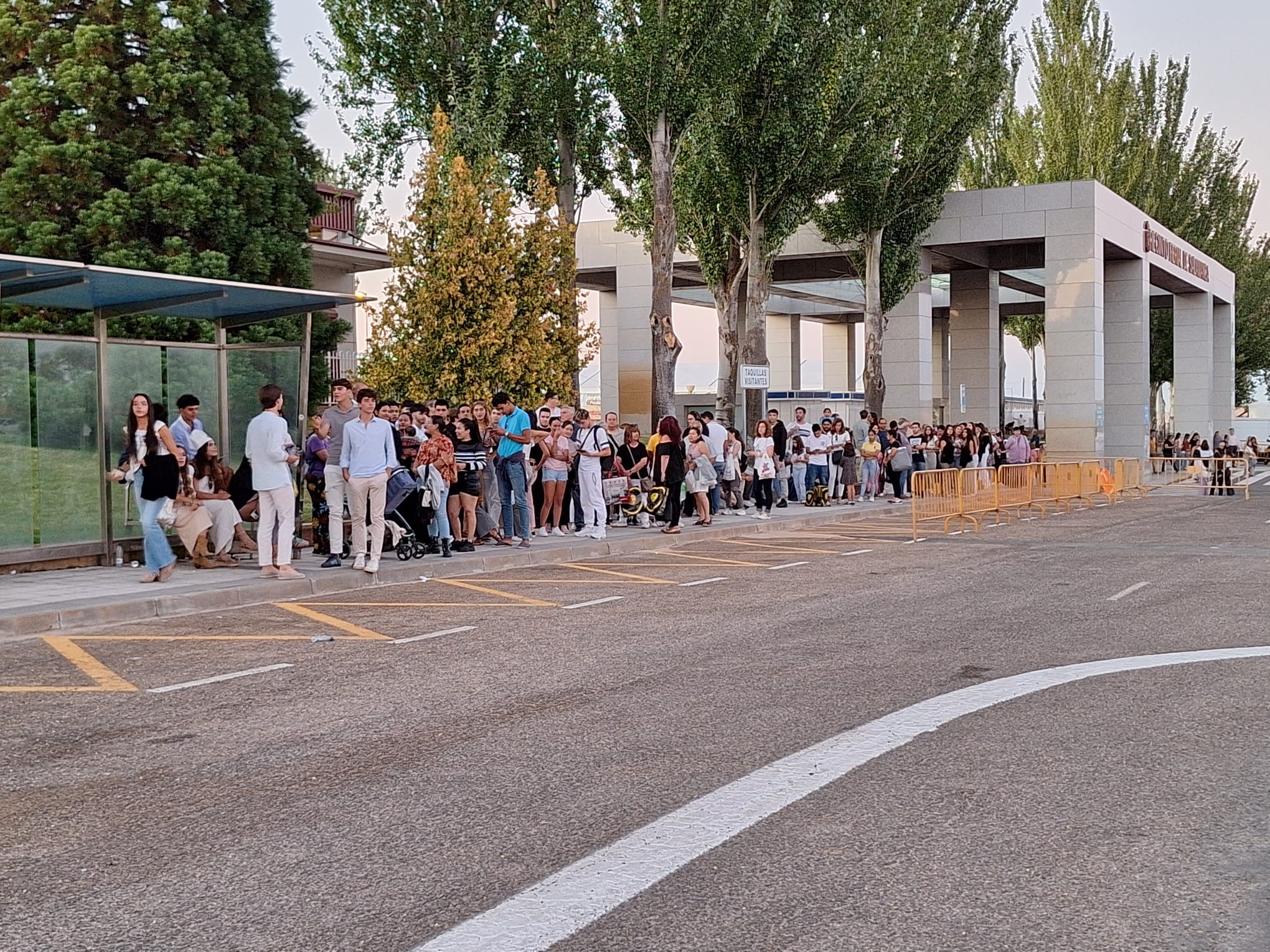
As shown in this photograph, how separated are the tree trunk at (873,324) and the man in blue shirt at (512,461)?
1755 centimetres

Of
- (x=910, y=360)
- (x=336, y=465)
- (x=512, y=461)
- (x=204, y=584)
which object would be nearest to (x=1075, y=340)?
(x=910, y=360)

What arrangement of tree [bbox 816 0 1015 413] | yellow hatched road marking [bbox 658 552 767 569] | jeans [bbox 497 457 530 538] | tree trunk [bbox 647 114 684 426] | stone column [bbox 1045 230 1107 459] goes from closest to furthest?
1. yellow hatched road marking [bbox 658 552 767 569]
2. jeans [bbox 497 457 530 538]
3. tree trunk [bbox 647 114 684 426]
4. tree [bbox 816 0 1015 413]
5. stone column [bbox 1045 230 1107 459]

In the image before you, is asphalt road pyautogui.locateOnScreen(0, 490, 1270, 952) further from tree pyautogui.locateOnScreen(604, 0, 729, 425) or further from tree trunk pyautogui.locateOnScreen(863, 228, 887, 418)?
tree trunk pyautogui.locateOnScreen(863, 228, 887, 418)

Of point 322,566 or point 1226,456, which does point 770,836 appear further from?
point 1226,456

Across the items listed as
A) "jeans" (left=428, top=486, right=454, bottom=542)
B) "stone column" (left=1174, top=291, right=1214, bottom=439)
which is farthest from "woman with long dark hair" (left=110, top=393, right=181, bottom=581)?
"stone column" (left=1174, top=291, right=1214, bottom=439)

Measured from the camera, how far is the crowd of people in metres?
12.9

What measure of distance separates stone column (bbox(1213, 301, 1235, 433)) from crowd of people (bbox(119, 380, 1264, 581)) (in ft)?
118

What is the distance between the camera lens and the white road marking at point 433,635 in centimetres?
955

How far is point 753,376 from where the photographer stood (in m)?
24.5

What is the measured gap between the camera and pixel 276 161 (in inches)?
983

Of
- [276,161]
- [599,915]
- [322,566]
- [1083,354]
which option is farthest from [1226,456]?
[599,915]

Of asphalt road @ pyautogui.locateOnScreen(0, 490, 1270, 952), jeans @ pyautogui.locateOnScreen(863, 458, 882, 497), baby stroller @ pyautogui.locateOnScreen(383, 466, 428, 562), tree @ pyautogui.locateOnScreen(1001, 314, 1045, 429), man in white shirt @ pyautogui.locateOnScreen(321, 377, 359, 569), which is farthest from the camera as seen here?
tree @ pyautogui.locateOnScreen(1001, 314, 1045, 429)

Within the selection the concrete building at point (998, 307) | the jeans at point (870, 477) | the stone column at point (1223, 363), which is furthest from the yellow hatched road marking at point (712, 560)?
the stone column at point (1223, 363)

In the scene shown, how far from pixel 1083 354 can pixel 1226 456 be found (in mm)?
4531
